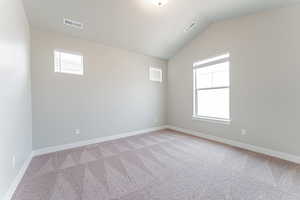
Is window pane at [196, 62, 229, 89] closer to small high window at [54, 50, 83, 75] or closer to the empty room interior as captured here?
the empty room interior

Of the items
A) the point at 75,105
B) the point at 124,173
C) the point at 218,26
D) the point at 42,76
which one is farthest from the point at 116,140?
the point at 218,26

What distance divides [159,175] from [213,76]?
120 inches

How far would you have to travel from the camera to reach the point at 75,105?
3252mm

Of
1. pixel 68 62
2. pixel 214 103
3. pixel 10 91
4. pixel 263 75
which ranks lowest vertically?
pixel 214 103

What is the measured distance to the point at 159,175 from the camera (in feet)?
6.74

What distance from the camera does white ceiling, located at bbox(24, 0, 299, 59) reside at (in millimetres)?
2531

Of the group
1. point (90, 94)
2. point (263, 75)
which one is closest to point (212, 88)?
point (263, 75)

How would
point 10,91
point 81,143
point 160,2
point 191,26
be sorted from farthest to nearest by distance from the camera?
point 191,26, point 81,143, point 160,2, point 10,91

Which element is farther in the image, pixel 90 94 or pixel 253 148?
pixel 90 94

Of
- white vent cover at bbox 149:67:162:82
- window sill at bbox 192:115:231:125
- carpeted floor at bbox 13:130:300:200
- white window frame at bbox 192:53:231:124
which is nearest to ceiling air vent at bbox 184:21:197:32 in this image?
white window frame at bbox 192:53:231:124

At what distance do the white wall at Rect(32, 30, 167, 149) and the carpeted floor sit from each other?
60cm

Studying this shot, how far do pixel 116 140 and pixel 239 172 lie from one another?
9.37ft

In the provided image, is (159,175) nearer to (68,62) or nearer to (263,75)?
(263,75)

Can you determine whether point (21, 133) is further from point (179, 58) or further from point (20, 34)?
point (179, 58)
